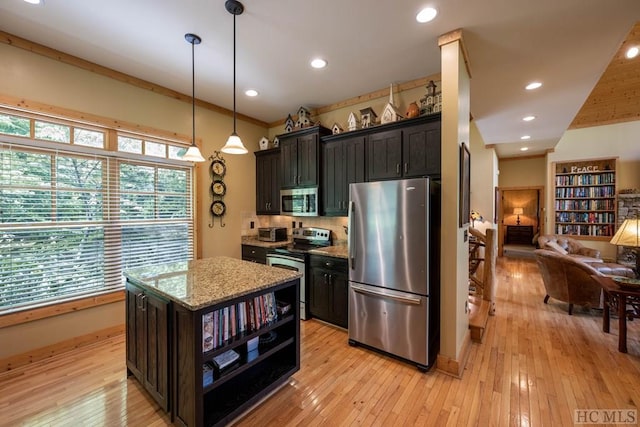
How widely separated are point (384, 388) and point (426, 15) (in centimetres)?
304

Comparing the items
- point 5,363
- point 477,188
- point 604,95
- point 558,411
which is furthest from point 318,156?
point 604,95

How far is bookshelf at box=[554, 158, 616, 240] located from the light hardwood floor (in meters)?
4.90

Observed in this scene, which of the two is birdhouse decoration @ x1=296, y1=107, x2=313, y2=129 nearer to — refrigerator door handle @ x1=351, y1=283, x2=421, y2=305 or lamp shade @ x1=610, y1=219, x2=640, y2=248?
refrigerator door handle @ x1=351, y1=283, x2=421, y2=305

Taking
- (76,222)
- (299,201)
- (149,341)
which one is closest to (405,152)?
(299,201)

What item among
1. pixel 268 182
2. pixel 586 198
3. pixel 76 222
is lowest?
pixel 76 222

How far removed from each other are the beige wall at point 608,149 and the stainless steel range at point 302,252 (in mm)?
6860

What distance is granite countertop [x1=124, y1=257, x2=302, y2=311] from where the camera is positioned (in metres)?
1.63

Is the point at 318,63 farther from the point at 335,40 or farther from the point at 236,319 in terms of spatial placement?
the point at 236,319

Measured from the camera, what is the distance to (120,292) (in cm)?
309

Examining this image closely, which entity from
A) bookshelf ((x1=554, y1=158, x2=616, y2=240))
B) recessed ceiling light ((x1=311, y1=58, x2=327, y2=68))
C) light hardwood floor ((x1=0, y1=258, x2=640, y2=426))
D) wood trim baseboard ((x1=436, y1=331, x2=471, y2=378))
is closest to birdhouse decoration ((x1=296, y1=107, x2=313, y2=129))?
recessed ceiling light ((x1=311, y1=58, x2=327, y2=68))

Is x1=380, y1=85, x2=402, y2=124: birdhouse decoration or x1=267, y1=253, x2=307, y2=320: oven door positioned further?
x1=267, y1=253, x2=307, y2=320: oven door

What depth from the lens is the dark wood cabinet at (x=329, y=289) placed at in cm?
314

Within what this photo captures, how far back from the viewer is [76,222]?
2795 millimetres

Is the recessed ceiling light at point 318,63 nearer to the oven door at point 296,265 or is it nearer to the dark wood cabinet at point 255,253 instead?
the oven door at point 296,265
